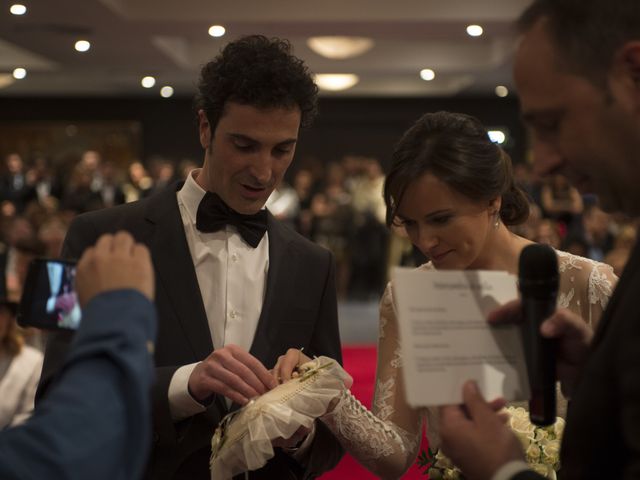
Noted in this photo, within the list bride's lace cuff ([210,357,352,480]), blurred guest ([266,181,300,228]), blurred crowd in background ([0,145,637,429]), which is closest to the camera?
bride's lace cuff ([210,357,352,480])

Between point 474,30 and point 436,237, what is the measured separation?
32.4 feet

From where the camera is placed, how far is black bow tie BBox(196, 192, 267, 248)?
2.56m

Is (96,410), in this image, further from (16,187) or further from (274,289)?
(16,187)

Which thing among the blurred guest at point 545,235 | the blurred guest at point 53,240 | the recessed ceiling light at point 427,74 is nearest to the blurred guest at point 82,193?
the recessed ceiling light at point 427,74

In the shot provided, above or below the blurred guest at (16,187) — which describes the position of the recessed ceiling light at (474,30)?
above

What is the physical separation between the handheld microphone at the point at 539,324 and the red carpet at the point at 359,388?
236 cm

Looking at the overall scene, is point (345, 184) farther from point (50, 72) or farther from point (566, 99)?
point (566, 99)

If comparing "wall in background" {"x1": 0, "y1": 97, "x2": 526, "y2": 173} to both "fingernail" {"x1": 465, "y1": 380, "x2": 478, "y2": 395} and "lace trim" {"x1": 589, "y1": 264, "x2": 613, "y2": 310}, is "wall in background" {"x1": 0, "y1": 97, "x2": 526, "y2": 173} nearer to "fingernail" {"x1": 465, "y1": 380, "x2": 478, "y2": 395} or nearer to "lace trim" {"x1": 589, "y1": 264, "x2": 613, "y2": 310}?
"lace trim" {"x1": 589, "y1": 264, "x2": 613, "y2": 310}

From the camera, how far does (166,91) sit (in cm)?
1953

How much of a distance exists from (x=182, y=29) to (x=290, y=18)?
1.54 m

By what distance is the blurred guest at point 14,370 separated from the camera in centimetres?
454

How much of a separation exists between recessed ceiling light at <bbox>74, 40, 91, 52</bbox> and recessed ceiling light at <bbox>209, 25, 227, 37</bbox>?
2.29 metres

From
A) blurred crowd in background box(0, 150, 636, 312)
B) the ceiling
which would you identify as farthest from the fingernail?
blurred crowd in background box(0, 150, 636, 312)

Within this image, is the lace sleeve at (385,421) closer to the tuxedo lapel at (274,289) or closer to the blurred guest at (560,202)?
the tuxedo lapel at (274,289)
